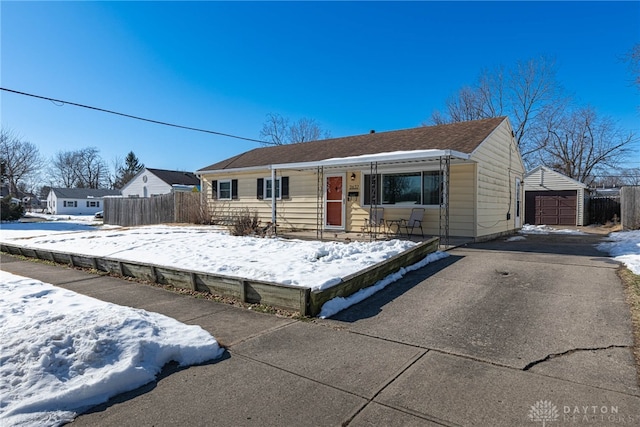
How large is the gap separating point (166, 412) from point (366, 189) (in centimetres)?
1037

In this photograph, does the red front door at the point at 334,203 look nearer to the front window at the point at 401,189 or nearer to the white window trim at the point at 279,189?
the front window at the point at 401,189

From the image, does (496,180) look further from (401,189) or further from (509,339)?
(509,339)

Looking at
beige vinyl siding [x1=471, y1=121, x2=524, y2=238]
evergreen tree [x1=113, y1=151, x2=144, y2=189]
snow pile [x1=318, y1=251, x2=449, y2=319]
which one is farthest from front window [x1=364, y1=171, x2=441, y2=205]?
evergreen tree [x1=113, y1=151, x2=144, y2=189]

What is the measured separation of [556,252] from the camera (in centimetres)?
855

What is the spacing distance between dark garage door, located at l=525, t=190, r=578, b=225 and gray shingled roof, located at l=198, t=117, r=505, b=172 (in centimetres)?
1266

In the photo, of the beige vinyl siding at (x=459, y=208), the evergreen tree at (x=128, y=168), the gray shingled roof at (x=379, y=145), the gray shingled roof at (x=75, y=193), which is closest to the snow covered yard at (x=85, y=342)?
the beige vinyl siding at (x=459, y=208)

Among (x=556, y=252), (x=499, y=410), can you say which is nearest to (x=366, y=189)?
(x=556, y=252)

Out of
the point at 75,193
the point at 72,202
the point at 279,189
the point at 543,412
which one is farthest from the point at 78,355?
the point at 75,193

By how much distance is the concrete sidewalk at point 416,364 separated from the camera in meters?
2.52

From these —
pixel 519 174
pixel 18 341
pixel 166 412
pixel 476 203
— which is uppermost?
pixel 519 174

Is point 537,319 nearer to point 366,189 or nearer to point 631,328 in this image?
point 631,328

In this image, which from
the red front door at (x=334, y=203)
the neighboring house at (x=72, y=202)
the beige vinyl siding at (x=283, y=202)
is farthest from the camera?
the neighboring house at (x=72, y=202)
